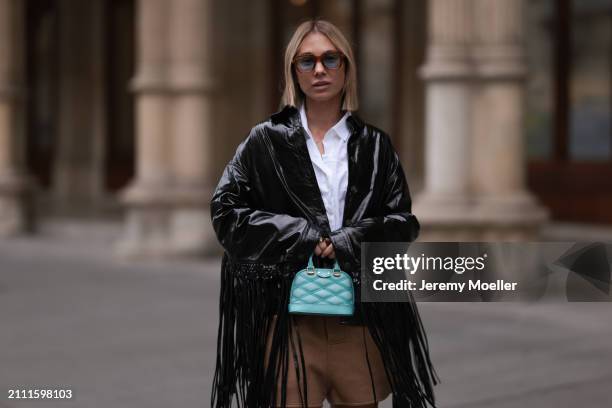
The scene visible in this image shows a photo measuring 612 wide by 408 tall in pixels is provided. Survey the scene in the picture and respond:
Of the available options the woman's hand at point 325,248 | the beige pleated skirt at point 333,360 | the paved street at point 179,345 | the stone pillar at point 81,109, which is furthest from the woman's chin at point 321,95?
the stone pillar at point 81,109

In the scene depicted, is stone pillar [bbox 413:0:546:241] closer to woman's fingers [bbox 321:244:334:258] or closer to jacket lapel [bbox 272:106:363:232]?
jacket lapel [bbox 272:106:363:232]

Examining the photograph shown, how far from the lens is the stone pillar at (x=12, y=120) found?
16234mm

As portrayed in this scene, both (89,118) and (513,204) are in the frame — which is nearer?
(513,204)

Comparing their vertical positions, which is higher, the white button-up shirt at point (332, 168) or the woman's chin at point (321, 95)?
the woman's chin at point (321, 95)

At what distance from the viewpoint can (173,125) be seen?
39.9 feet

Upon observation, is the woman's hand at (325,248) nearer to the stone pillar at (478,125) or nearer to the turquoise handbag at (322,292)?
the turquoise handbag at (322,292)

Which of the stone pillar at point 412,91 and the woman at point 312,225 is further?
the stone pillar at point 412,91

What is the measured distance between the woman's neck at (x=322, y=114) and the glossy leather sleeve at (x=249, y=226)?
0.64 ft

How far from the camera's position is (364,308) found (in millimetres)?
2863

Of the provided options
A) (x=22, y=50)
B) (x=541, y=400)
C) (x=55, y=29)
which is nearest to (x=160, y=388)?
(x=541, y=400)

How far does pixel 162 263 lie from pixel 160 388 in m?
6.36

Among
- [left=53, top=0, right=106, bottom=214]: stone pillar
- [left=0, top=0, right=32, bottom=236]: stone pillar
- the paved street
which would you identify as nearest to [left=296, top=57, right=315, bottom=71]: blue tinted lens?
the paved street

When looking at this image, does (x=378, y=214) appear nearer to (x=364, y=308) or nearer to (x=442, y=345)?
(x=364, y=308)

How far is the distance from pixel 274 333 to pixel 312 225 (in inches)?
13.7
